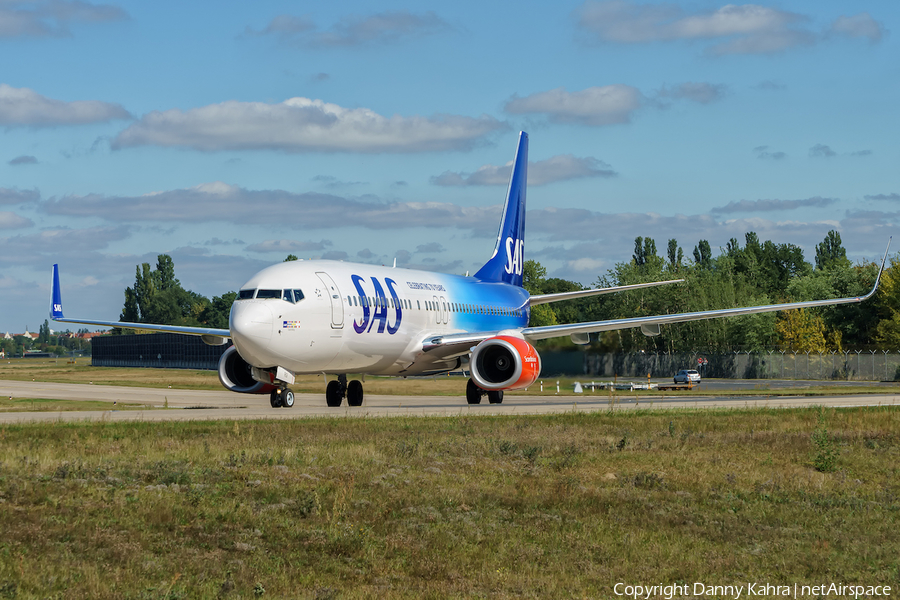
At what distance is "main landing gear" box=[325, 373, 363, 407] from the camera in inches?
1309

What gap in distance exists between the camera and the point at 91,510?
1184cm

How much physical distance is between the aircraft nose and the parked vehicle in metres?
46.7

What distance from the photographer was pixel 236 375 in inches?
1264

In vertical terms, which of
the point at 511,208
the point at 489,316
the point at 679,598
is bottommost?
the point at 679,598

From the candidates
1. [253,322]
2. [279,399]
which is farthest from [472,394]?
[253,322]

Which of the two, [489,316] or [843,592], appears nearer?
[843,592]

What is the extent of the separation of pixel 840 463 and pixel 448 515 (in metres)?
8.98

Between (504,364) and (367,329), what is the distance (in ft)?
17.6

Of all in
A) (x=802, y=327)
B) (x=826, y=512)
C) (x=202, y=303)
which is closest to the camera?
(x=826, y=512)

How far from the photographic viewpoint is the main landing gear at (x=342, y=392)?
33.2 m

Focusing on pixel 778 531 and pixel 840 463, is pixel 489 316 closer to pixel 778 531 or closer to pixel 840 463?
pixel 840 463

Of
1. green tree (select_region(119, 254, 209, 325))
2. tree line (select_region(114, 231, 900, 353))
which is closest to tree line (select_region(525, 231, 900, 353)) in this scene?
tree line (select_region(114, 231, 900, 353))

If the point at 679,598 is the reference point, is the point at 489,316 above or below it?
above

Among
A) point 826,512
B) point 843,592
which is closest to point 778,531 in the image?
point 826,512
